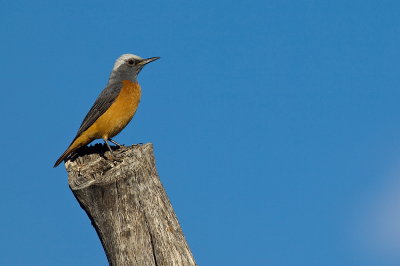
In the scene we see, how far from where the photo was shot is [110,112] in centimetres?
1067

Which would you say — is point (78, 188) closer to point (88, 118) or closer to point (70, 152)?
point (70, 152)

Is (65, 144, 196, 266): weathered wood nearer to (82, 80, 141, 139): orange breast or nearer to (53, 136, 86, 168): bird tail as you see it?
(53, 136, 86, 168): bird tail

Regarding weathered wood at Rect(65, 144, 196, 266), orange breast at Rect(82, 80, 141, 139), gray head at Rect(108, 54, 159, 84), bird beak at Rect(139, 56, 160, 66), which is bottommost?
weathered wood at Rect(65, 144, 196, 266)

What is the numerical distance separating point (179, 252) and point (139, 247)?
440mm

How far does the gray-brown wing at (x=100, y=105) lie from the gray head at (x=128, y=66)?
1.82ft

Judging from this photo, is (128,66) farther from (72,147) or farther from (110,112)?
(72,147)

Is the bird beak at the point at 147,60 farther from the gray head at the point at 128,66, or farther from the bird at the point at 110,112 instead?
the bird at the point at 110,112

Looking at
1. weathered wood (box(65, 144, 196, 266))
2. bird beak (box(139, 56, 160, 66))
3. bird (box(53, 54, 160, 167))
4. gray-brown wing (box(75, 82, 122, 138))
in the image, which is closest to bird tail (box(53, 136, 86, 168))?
bird (box(53, 54, 160, 167))

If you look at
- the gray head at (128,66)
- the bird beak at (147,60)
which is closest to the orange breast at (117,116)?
the gray head at (128,66)

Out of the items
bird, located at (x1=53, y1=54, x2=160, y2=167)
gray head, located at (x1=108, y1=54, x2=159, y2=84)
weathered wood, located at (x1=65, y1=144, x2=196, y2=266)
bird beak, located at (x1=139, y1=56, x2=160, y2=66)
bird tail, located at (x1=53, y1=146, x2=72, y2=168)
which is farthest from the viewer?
bird beak, located at (x1=139, y1=56, x2=160, y2=66)

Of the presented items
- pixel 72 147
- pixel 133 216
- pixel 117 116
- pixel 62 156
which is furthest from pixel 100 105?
pixel 133 216

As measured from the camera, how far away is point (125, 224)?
6504 millimetres

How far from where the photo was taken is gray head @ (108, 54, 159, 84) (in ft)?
38.2

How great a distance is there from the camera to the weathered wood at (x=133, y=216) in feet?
21.2
